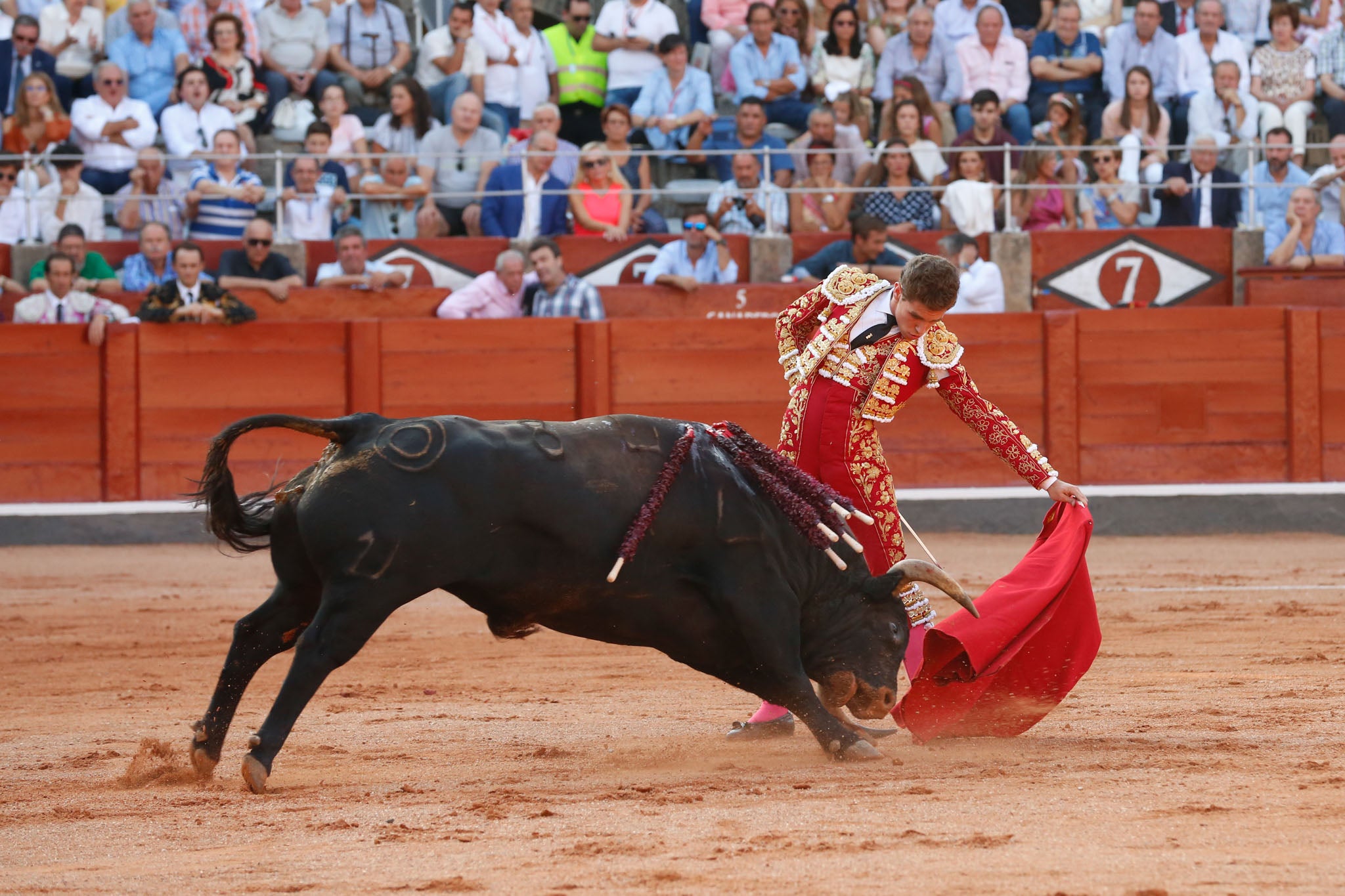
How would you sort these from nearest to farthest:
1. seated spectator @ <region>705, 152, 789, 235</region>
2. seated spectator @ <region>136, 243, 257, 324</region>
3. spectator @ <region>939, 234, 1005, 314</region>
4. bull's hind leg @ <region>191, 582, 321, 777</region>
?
bull's hind leg @ <region>191, 582, 321, 777</region> → seated spectator @ <region>136, 243, 257, 324</region> → spectator @ <region>939, 234, 1005, 314</region> → seated spectator @ <region>705, 152, 789, 235</region>

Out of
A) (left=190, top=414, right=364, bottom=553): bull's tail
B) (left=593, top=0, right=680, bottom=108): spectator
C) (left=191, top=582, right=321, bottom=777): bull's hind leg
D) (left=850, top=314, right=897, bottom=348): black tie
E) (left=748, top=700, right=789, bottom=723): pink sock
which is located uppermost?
(left=593, top=0, right=680, bottom=108): spectator

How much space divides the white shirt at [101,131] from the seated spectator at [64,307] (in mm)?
987

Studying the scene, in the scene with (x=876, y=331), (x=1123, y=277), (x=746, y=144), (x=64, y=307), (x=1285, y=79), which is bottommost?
(x=876, y=331)

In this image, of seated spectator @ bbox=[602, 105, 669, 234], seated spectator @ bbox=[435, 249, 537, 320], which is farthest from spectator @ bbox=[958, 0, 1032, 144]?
seated spectator @ bbox=[435, 249, 537, 320]

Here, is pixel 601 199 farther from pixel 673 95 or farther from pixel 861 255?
pixel 861 255

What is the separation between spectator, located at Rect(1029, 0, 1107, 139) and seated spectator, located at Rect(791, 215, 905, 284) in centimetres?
195

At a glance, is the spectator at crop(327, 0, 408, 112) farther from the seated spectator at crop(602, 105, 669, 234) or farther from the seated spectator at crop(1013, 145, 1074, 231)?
the seated spectator at crop(1013, 145, 1074, 231)

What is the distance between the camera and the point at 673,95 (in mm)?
10117

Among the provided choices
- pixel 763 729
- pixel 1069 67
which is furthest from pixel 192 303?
pixel 1069 67

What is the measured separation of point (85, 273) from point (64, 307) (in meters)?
0.27

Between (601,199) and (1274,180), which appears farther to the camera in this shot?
(1274,180)

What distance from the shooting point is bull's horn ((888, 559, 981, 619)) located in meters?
3.67

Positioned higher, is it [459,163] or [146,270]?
[459,163]

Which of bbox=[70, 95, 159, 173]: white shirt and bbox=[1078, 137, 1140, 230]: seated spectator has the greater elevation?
bbox=[70, 95, 159, 173]: white shirt
